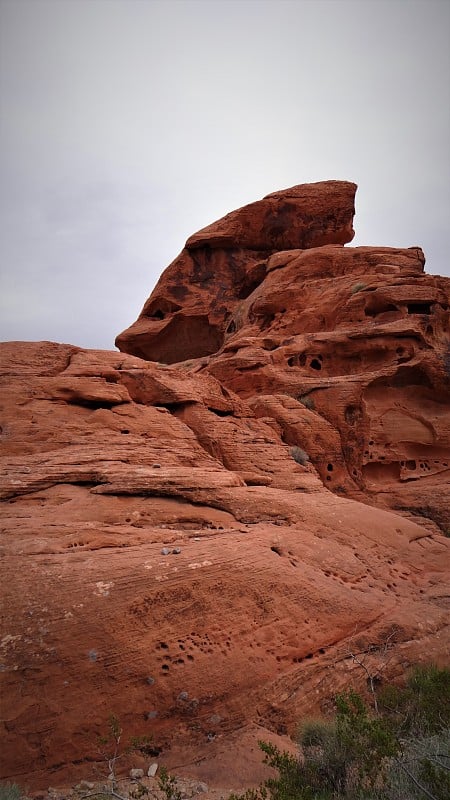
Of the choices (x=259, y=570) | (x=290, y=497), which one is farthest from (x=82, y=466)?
(x=290, y=497)

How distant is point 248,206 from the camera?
Answer: 29031 mm

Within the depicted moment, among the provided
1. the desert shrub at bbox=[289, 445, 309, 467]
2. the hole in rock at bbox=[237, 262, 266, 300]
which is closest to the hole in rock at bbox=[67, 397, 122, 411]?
Result: the desert shrub at bbox=[289, 445, 309, 467]

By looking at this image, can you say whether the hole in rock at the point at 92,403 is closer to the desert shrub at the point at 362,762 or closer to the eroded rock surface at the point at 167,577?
the eroded rock surface at the point at 167,577

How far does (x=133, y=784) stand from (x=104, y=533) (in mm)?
3429

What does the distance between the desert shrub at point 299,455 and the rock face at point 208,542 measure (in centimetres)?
6

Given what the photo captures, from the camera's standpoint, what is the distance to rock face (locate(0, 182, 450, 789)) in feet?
20.6

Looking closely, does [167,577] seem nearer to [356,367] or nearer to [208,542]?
[208,542]

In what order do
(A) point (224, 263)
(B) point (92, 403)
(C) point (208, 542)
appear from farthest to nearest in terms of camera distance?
(A) point (224, 263)
(B) point (92, 403)
(C) point (208, 542)

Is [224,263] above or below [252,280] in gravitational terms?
above

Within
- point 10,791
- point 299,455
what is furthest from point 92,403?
point 10,791

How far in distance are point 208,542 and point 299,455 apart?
6614 mm

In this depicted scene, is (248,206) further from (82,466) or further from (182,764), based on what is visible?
(182,764)

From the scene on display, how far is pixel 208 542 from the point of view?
28.1 ft

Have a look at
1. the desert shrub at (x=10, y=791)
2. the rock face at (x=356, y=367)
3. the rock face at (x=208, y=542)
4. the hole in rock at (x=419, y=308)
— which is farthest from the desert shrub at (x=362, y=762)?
the hole in rock at (x=419, y=308)
